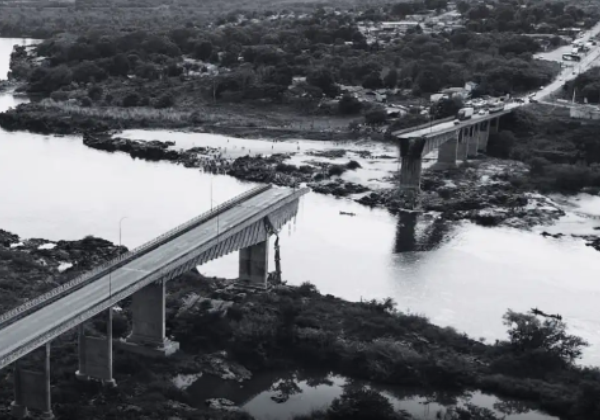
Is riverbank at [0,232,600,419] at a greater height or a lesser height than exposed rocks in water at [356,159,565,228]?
greater

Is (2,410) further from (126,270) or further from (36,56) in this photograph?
(36,56)

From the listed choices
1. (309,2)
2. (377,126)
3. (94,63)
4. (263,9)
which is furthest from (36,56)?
(309,2)

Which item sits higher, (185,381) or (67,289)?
(67,289)

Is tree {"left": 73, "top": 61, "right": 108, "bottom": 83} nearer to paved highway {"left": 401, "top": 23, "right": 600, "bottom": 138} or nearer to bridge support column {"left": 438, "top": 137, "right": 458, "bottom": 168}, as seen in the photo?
paved highway {"left": 401, "top": 23, "right": 600, "bottom": 138}

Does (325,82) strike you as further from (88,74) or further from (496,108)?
(88,74)

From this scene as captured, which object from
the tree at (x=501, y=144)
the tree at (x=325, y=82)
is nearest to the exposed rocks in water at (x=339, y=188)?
the tree at (x=501, y=144)

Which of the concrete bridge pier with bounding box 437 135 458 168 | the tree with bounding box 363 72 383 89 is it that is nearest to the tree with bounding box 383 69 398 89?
the tree with bounding box 363 72 383 89
